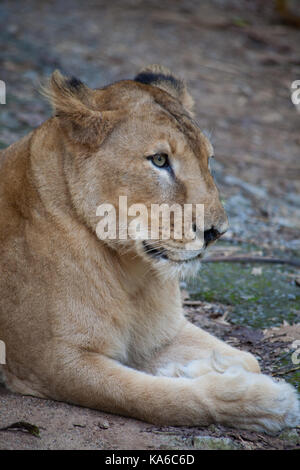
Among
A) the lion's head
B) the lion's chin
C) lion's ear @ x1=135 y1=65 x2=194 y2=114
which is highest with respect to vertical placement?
lion's ear @ x1=135 y1=65 x2=194 y2=114

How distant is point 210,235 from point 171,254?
23 centimetres

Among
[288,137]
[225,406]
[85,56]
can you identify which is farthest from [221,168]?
[225,406]

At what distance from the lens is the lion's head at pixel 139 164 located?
11.8ft

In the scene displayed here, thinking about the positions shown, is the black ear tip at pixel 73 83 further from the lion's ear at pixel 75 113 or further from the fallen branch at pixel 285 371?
the fallen branch at pixel 285 371

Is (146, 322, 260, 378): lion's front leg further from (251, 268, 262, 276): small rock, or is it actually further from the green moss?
(251, 268, 262, 276): small rock

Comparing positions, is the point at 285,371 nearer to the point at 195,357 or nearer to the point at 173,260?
the point at 195,357

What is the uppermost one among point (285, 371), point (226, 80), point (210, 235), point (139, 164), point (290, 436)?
point (226, 80)

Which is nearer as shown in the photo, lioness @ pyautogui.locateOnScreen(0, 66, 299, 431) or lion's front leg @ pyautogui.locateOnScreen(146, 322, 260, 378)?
lioness @ pyautogui.locateOnScreen(0, 66, 299, 431)

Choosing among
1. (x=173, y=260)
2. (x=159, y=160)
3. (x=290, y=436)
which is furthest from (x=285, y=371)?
(x=159, y=160)

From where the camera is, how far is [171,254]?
3.61 meters

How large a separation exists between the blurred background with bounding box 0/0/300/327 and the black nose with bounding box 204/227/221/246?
5.29 feet

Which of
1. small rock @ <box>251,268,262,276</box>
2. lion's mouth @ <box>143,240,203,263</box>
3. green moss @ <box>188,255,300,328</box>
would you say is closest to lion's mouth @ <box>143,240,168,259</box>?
lion's mouth @ <box>143,240,203,263</box>

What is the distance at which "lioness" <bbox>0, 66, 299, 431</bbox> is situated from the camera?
11.6 feet
